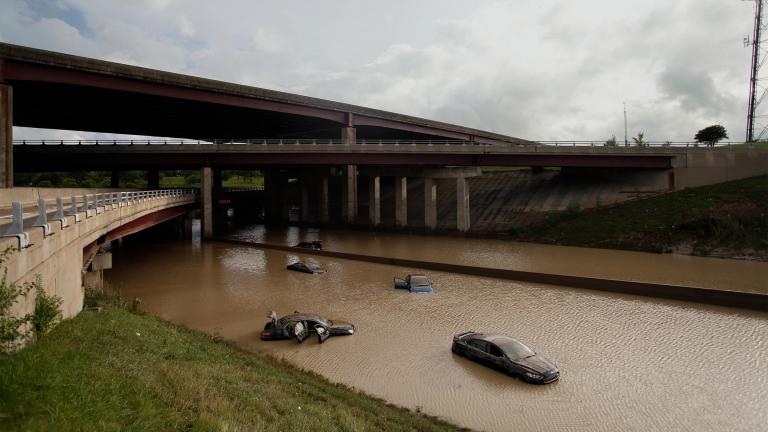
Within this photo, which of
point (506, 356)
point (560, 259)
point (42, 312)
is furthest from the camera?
point (560, 259)

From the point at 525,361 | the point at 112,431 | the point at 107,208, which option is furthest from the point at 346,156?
the point at 112,431

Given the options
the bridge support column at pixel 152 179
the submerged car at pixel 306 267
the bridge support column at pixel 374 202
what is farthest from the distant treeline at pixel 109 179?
the submerged car at pixel 306 267

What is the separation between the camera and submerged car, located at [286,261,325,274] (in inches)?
1227

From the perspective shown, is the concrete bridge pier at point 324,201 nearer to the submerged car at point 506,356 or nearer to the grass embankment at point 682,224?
the grass embankment at point 682,224

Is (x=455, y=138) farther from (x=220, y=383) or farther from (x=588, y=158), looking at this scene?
(x=220, y=383)

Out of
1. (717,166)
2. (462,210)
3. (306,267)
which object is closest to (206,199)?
(306,267)

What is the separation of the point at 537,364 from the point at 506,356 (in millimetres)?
958

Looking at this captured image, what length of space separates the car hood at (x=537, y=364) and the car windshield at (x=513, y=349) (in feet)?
0.65

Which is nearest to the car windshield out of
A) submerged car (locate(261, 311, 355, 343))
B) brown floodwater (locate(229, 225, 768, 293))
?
submerged car (locate(261, 311, 355, 343))

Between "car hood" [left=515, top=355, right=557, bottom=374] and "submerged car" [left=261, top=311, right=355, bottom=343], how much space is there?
710cm

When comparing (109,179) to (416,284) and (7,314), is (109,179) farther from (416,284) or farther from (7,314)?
(7,314)

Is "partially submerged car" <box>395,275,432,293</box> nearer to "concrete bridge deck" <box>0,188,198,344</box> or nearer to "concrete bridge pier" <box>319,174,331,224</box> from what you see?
"concrete bridge deck" <box>0,188,198,344</box>

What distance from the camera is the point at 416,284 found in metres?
25.7

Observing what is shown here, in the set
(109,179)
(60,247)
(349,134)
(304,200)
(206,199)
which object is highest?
(109,179)
